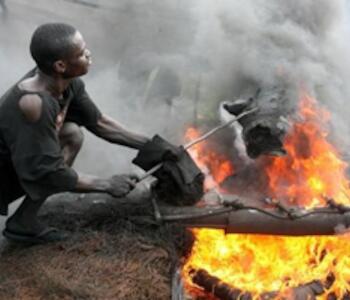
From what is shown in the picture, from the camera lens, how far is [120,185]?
454 cm

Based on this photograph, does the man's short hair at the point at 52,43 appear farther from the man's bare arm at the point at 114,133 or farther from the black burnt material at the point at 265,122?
the black burnt material at the point at 265,122

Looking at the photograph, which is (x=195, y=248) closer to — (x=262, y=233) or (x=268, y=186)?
(x=262, y=233)

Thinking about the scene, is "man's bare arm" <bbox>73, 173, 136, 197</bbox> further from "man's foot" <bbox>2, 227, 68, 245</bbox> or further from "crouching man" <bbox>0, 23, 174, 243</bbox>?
"man's foot" <bbox>2, 227, 68, 245</bbox>

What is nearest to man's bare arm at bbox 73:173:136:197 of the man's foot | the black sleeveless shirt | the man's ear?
the black sleeveless shirt

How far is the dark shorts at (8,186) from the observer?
15.1 feet

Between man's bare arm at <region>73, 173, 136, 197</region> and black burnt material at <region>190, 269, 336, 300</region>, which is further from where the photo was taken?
black burnt material at <region>190, 269, 336, 300</region>

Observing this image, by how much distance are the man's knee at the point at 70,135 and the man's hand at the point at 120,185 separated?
60cm

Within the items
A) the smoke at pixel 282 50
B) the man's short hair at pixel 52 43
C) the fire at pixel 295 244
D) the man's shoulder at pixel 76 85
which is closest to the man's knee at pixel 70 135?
the man's shoulder at pixel 76 85

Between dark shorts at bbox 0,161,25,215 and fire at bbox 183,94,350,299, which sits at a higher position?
dark shorts at bbox 0,161,25,215

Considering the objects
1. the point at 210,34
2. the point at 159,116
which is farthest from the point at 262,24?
the point at 159,116

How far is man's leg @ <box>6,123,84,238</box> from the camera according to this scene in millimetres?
4758

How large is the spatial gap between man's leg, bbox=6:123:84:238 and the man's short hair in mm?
894

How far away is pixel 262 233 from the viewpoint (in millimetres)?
5039

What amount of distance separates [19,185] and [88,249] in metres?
0.85
